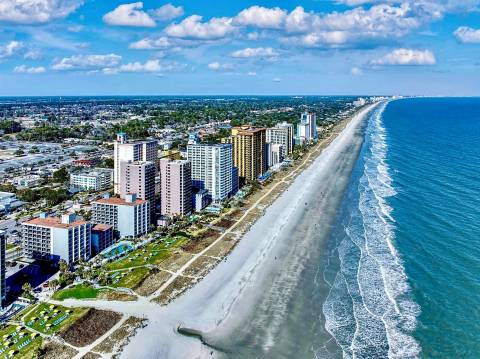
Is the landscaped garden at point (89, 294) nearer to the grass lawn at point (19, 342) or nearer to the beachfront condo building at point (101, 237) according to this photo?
the grass lawn at point (19, 342)

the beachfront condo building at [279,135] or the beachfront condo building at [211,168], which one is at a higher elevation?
the beachfront condo building at [279,135]

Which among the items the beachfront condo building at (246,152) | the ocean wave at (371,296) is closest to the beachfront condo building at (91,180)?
the beachfront condo building at (246,152)

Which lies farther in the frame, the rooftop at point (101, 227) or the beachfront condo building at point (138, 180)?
the beachfront condo building at point (138, 180)

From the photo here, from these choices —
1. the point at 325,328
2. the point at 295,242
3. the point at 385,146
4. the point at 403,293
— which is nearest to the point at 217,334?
the point at 325,328

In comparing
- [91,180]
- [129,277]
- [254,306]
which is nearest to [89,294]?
[129,277]

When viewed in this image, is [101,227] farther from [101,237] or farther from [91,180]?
[91,180]

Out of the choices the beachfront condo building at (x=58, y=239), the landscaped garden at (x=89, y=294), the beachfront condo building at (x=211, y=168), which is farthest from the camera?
the beachfront condo building at (x=211, y=168)
